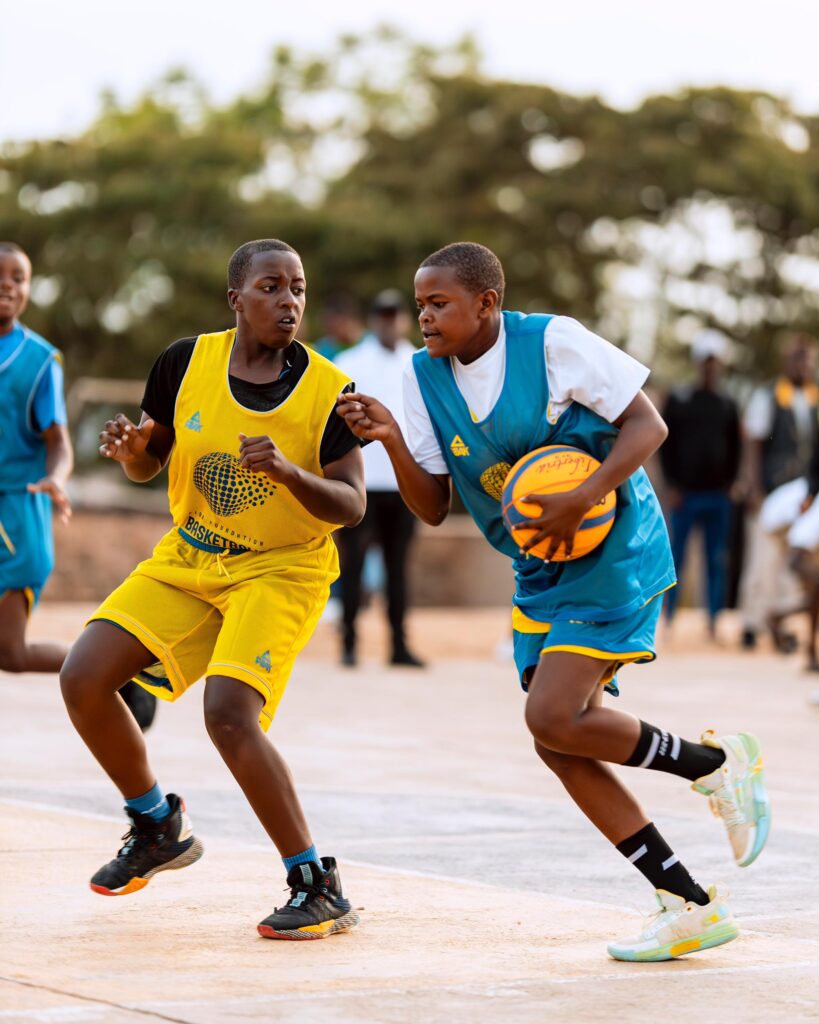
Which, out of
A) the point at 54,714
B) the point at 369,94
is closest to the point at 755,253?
the point at 369,94

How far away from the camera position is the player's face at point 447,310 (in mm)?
5188

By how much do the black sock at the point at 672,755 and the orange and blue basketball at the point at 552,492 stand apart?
1.69 feet

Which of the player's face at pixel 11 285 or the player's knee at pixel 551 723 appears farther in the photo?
the player's face at pixel 11 285

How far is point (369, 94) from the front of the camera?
42.1m

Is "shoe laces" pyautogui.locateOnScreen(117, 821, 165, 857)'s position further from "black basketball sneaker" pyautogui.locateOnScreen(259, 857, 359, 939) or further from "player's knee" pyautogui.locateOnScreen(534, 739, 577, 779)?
"player's knee" pyautogui.locateOnScreen(534, 739, 577, 779)

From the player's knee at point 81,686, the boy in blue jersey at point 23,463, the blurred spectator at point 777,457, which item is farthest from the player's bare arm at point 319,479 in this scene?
the blurred spectator at point 777,457

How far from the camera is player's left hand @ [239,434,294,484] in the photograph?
498 centimetres

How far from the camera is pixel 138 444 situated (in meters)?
5.47

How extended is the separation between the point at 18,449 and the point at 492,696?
4859 mm

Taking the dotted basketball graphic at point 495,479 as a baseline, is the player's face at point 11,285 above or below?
above

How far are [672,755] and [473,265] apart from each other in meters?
1.42

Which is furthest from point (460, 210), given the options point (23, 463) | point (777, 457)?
point (23, 463)

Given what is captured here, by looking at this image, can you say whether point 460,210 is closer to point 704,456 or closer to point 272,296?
point 704,456

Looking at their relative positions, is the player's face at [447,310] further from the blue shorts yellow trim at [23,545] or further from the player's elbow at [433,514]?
the blue shorts yellow trim at [23,545]
